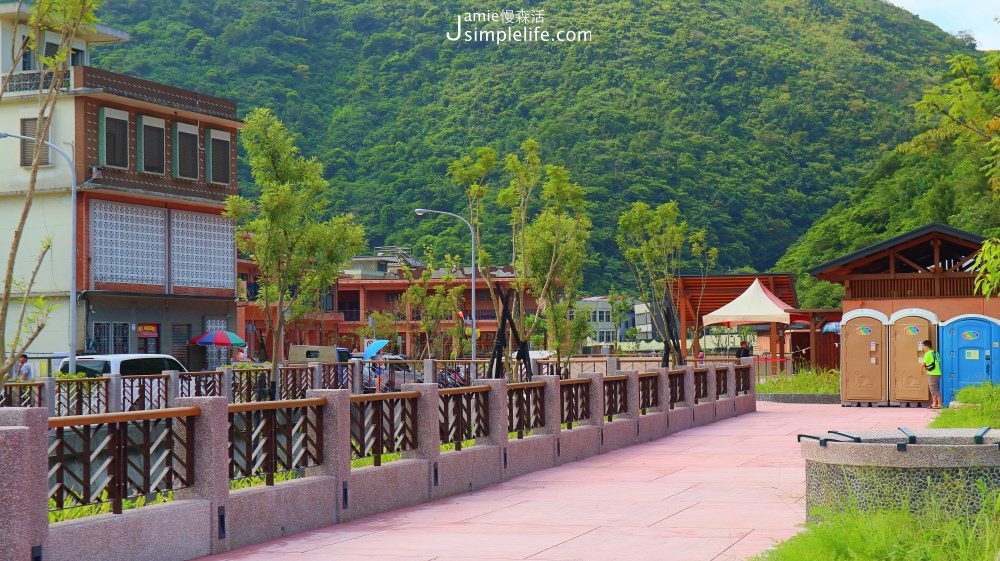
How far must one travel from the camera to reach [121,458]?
374 inches

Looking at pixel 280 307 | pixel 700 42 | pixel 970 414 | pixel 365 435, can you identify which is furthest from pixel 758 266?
pixel 365 435

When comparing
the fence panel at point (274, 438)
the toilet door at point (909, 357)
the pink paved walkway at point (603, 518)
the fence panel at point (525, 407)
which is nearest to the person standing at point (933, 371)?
the toilet door at point (909, 357)

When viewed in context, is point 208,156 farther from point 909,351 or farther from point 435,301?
point 435,301

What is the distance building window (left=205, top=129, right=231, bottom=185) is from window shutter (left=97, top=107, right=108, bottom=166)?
5069 mm

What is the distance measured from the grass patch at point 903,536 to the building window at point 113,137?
118 ft

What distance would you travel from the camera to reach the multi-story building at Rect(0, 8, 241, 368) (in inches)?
1592

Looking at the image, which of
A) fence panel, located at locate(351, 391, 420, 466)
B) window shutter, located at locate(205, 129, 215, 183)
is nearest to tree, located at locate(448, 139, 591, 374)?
window shutter, located at locate(205, 129, 215, 183)

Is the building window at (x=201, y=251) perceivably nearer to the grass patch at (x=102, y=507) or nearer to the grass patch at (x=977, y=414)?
the grass patch at (x=977, y=414)

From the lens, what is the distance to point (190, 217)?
4491 centimetres

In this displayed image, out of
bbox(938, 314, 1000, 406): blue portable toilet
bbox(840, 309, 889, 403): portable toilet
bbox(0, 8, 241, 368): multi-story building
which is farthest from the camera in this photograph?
bbox(0, 8, 241, 368): multi-story building

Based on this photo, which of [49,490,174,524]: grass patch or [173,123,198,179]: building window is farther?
[173,123,198,179]: building window

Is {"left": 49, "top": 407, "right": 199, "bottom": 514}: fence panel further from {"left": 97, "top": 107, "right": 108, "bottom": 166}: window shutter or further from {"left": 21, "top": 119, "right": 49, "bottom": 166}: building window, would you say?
{"left": 21, "top": 119, "right": 49, "bottom": 166}: building window

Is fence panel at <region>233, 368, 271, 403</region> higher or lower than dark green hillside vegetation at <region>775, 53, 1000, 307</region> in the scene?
lower

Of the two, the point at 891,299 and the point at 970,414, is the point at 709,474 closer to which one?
the point at 970,414
